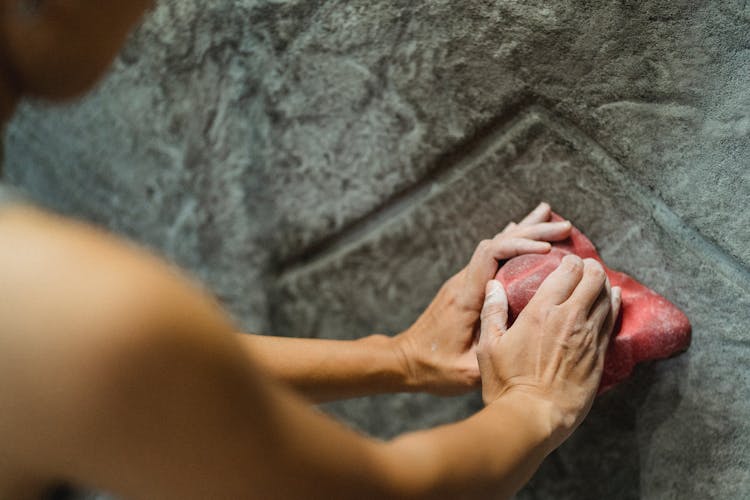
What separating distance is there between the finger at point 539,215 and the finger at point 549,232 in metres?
0.02

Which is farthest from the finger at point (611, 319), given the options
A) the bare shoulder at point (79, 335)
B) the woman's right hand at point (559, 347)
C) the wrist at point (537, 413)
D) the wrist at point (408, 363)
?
the bare shoulder at point (79, 335)

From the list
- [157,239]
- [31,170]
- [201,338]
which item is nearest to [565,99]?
[201,338]

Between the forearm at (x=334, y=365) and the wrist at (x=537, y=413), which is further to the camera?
the forearm at (x=334, y=365)

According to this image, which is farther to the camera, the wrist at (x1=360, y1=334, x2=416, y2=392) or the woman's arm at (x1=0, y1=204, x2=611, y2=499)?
the wrist at (x1=360, y1=334, x2=416, y2=392)

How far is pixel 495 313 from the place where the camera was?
0.99 m

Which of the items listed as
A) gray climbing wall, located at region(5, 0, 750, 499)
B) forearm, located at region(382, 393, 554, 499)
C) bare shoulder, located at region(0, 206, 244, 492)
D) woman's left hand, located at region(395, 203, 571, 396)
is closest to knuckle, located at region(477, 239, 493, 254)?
woman's left hand, located at region(395, 203, 571, 396)

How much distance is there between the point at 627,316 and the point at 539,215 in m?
0.17

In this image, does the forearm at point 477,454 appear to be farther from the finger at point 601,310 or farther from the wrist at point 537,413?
the finger at point 601,310

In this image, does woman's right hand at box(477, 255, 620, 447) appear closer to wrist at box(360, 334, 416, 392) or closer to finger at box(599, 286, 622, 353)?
finger at box(599, 286, 622, 353)

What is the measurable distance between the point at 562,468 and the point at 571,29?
0.62 m

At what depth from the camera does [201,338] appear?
62 centimetres

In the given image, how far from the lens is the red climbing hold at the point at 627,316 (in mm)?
990

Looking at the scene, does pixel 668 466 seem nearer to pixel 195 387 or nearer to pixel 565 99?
pixel 565 99

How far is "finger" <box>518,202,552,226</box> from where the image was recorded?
108cm
